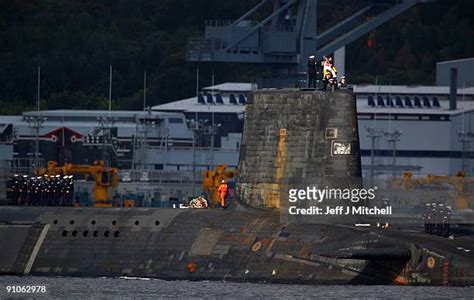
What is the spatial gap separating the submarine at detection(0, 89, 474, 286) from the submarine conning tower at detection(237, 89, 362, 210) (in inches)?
0.9

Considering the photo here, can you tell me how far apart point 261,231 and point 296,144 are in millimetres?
2175

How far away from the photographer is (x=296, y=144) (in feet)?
126

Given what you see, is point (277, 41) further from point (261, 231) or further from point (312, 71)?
point (261, 231)

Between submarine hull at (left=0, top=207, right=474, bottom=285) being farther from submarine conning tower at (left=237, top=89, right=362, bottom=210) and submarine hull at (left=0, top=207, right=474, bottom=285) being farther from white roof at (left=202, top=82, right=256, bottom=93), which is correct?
white roof at (left=202, top=82, right=256, bottom=93)

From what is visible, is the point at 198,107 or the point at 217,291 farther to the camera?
the point at 198,107

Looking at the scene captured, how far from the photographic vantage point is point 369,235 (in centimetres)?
3547

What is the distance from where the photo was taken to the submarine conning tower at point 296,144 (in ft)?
125

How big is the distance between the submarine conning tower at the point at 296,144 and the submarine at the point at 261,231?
0.07ft

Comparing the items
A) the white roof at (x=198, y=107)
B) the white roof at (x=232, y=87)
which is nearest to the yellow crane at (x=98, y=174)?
the white roof at (x=232, y=87)

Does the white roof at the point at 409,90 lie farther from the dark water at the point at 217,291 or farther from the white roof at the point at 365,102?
the dark water at the point at 217,291

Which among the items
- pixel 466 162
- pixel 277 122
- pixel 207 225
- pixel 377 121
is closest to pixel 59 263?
pixel 207 225

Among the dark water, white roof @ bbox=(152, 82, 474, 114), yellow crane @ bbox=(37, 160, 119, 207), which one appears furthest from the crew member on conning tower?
white roof @ bbox=(152, 82, 474, 114)

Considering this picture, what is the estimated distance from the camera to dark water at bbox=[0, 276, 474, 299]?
113 ft

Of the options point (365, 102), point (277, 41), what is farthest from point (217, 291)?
point (365, 102)
